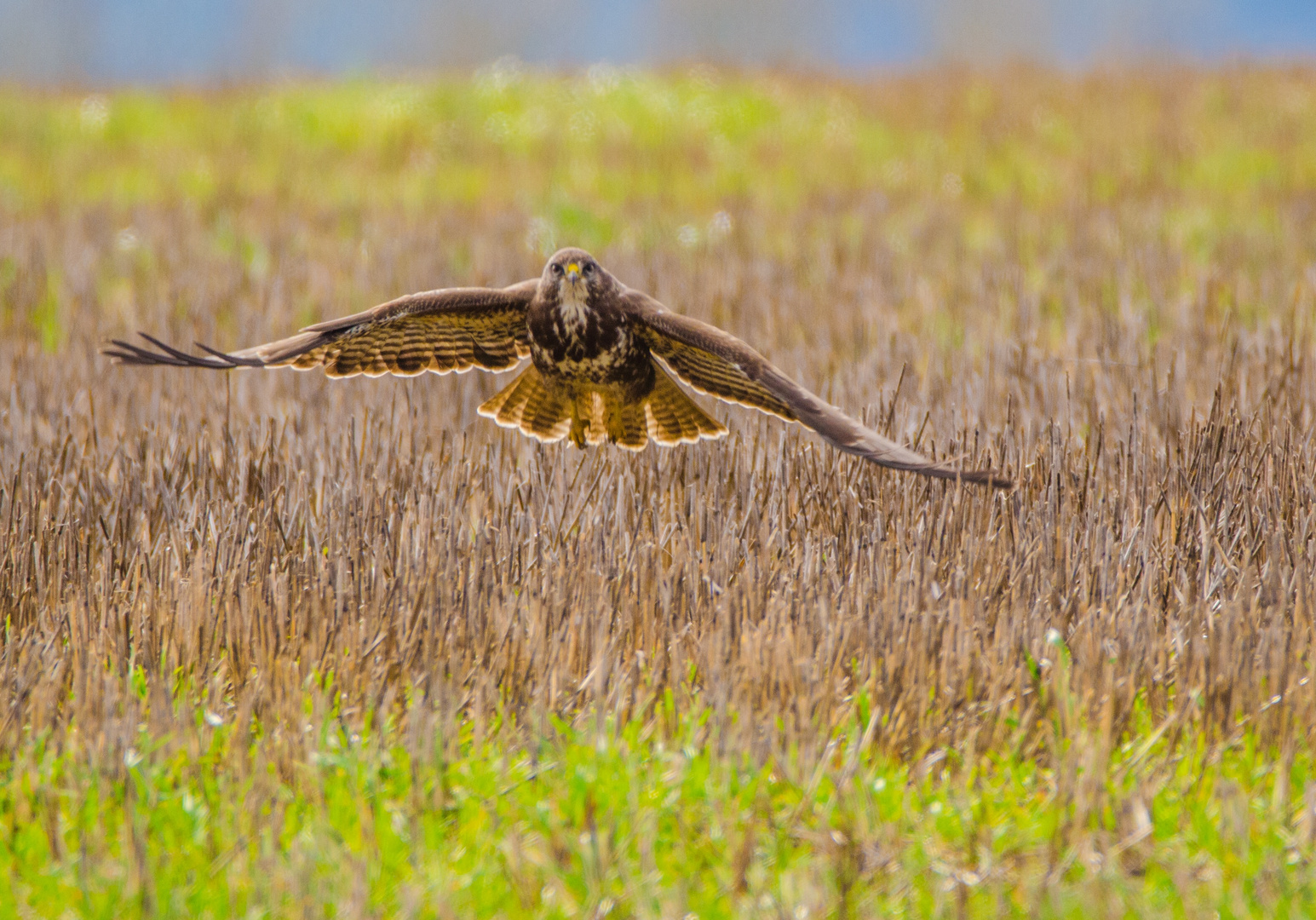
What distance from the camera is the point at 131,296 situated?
7074 mm

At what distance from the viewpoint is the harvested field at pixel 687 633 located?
204 cm

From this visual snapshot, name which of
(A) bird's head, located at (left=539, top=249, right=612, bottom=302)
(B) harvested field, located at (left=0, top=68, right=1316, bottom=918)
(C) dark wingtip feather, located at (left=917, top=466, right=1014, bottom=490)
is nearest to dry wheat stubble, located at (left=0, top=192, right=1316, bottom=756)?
(B) harvested field, located at (left=0, top=68, right=1316, bottom=918)

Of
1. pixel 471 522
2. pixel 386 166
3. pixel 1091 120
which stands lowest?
pixel 471 522

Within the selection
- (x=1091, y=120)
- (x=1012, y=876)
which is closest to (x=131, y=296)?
(x=1012, y=876)

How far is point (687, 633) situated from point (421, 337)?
1666mm

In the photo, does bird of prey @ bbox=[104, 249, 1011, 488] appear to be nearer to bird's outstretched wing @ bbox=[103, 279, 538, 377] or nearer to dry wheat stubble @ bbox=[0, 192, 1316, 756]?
bird's outstretched wing @ bbox=[103, 279, 538, 377]

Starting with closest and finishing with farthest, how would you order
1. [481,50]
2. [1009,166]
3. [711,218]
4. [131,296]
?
[131,296]
[711,218]
[1009,166]
[481,50]

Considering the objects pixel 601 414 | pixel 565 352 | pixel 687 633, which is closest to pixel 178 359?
pixel 565 352

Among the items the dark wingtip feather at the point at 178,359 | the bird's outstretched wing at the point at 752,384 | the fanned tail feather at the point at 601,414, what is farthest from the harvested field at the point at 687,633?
the dark wingtip feather at the point at 178,359

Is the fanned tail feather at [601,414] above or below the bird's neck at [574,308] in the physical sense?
below

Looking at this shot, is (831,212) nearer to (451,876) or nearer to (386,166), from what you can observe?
(386,166)

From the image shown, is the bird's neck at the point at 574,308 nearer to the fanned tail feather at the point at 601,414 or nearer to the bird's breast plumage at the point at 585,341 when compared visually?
the bird's breast plumage at the point at 585,341

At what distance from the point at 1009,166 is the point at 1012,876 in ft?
37.1

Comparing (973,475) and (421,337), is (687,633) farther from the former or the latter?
(421,337)
